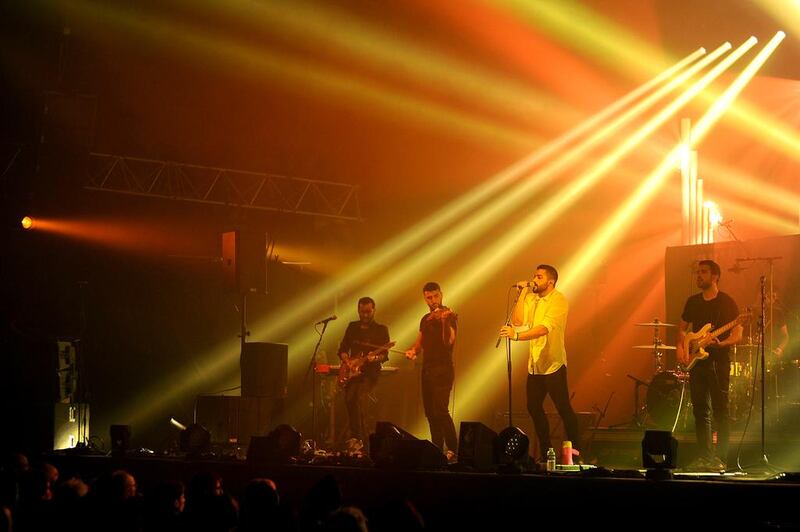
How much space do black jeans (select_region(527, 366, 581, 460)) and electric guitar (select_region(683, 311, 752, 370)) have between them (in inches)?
41.4

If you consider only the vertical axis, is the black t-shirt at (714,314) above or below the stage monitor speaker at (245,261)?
below

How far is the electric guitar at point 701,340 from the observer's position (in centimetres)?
795

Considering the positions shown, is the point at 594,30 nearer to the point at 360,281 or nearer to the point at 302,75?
the point at 302,75

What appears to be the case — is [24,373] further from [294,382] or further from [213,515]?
[213,515]

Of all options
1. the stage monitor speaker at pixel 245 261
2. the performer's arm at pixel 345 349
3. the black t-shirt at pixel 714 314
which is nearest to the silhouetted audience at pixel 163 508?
the black t-shirt at pixel 714 314

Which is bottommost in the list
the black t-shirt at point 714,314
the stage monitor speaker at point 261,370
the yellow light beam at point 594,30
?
the stage monitor speaker at point 261,370

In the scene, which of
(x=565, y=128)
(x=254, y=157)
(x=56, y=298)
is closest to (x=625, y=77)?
(x=565, y=128)

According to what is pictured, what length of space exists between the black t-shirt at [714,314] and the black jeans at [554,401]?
1.18 metres

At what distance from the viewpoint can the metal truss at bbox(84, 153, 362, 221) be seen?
557 inches

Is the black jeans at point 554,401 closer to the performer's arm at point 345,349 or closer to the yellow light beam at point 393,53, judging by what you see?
the performer's arm at point 345,349

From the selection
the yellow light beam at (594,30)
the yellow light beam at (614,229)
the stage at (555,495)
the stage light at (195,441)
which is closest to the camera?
the stage at (555,495)

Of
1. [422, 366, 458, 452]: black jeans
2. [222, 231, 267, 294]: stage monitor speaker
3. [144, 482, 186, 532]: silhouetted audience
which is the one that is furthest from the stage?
[222, 231, 267, 294]: stage monitor speaker

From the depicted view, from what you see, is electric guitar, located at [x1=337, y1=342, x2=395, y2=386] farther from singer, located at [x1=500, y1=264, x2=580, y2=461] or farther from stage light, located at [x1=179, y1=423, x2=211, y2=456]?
singer, located at [x1=500, y1=264, x2=580, y2=461]

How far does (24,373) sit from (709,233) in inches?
395
